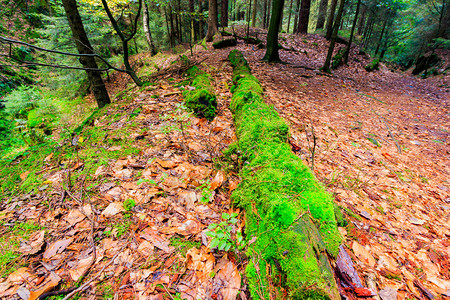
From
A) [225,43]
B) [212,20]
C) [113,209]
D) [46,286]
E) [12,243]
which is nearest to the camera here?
[46,286]

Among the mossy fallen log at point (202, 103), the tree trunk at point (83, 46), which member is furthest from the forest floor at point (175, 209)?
the tree trunk at point (83, 46)

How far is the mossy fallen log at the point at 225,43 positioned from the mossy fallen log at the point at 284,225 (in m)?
9.86

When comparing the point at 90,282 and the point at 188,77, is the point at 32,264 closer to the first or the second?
the point at 90,282

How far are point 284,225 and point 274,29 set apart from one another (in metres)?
9.09

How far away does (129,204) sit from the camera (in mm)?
1867

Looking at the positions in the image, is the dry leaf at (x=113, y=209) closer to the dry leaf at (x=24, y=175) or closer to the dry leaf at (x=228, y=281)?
the dry leaf at (x=228, y=281)

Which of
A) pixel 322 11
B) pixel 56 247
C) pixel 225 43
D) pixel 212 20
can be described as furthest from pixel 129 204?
pixel 322 11

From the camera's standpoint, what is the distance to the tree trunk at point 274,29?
7.78 meters

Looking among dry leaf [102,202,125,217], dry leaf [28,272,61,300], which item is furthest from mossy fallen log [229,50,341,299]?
dry leaf [28,272,61,300]

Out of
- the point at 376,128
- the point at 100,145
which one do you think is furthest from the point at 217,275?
the point at 376,128

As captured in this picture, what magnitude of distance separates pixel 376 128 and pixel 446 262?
421 cm

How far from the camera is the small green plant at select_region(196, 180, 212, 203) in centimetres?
201

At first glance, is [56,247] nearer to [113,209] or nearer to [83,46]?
[113,209]

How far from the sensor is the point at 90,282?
1.32 m
